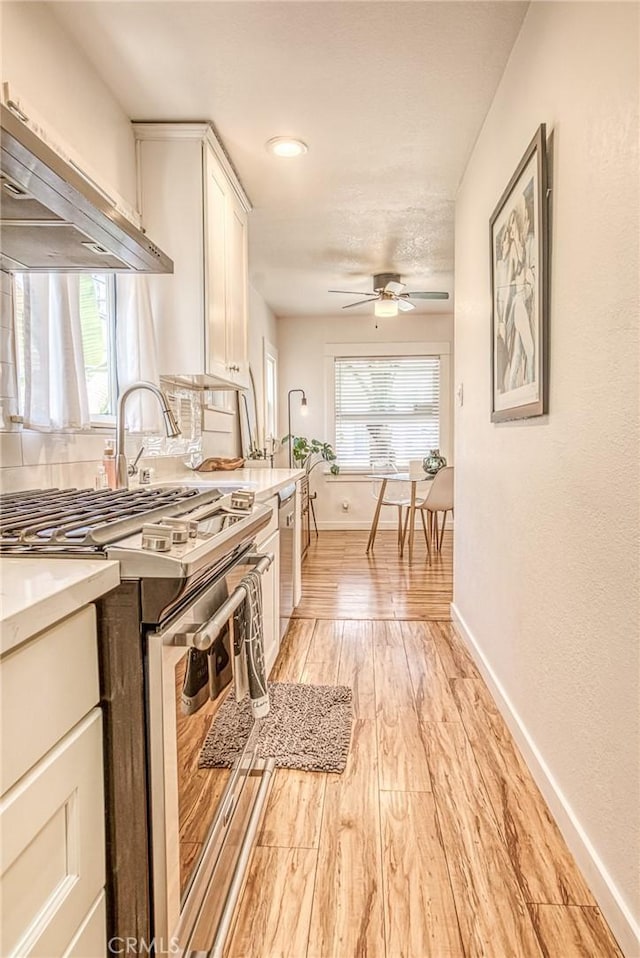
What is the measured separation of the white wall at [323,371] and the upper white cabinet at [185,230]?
375 cm

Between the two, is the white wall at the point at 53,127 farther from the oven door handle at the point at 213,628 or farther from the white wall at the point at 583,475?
the white wall at the point at 583,475

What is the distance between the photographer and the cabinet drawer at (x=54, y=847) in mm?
651

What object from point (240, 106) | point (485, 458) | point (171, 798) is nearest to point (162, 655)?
point (171, 798)

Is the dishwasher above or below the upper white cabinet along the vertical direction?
below

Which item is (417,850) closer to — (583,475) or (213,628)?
(213,628)

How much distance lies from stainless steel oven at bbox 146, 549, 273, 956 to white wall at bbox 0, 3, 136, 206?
154cm

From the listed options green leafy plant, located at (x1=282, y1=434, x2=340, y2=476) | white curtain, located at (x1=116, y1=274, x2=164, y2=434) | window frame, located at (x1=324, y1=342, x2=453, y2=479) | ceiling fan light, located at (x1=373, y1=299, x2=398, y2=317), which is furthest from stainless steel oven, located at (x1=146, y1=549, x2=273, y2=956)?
window frame, located at (x1=324, y1=342, x2=453, y2=479)

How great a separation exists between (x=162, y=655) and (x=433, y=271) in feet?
15.1

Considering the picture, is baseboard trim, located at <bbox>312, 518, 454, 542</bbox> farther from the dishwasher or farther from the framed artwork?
the framed artwork

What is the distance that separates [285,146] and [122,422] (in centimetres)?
158

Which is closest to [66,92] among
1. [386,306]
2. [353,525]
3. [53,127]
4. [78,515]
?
[53,127]

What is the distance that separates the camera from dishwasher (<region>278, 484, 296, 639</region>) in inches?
108

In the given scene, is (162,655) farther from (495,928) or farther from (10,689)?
(495,928)

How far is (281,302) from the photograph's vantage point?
581 cm
